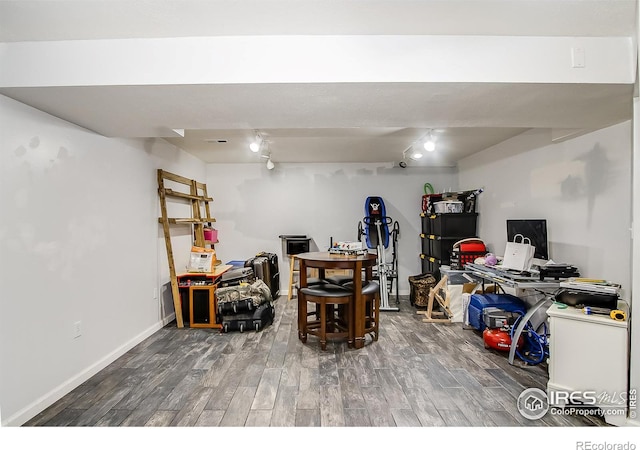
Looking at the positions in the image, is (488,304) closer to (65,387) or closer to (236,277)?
(236,277)

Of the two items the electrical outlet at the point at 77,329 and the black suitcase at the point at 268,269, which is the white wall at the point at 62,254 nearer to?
the electrical outlet at the point at 77,329

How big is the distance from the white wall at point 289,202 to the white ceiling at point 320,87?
312 cm

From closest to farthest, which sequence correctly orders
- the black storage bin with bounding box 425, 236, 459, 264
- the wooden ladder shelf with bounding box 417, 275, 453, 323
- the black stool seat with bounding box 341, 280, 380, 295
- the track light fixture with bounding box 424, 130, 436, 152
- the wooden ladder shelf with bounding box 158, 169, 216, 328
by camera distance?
1. the black stool seat with bounding box 341, 280, 380, 295
2. the track light fixture with bounding box 424, 130, 436, 152
3. the wooden ladder shelf with bounding box 158, 169, 216, 328
4. the wooden ladder shelf with bounding box 417, 275, 453, 323
5. the black storage bin with bounding box 425, 236, 459, 264

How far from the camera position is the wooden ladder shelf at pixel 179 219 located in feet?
14.1

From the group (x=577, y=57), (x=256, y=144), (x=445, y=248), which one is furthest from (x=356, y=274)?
(x=577, y=57)

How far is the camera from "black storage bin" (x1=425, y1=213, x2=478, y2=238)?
529 cm

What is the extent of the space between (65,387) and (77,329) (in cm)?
44

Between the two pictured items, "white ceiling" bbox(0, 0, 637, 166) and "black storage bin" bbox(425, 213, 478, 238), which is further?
"black storage bin" bbox(425, 213, 478, 238)

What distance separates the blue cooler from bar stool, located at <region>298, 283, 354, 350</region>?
1561 mm

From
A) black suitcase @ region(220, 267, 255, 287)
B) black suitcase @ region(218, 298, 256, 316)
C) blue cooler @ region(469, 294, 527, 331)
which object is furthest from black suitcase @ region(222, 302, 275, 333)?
blue cooler @ region(469, 294, 527, 331)

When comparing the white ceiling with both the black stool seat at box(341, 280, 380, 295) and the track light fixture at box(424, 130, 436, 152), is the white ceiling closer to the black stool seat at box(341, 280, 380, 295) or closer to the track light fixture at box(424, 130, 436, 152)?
the track light fixture at box(424, 130, 436, 152)

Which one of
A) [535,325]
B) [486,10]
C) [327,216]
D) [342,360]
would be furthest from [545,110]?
[327,216]
